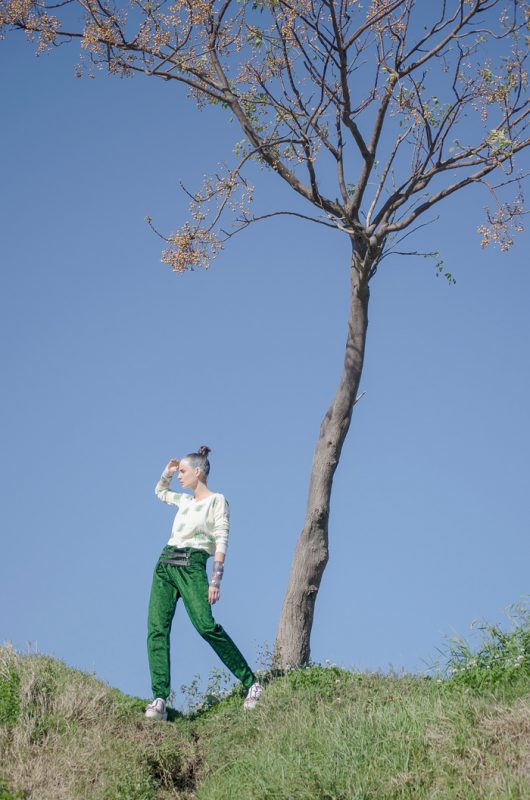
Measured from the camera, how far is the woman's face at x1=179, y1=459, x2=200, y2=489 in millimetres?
10837

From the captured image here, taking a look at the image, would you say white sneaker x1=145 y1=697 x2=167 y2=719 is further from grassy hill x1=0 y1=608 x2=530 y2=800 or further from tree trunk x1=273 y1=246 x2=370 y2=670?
tree trunk x1=273 y1=246 x2=370 y2=670

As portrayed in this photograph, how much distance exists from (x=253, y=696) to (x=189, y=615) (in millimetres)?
1125

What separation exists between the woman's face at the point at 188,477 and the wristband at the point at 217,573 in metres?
1.03

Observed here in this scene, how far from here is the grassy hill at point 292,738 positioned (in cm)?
750

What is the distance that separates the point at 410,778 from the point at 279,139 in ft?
27.6

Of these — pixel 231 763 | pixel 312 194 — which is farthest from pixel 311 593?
pixel 312 194

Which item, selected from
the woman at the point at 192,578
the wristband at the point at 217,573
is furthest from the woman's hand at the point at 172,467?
the wristband at the point at 217,573

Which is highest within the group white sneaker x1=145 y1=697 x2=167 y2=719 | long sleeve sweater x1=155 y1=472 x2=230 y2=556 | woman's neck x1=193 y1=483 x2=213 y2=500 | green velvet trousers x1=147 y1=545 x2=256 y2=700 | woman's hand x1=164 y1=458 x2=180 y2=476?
woman's hand x1=164 y1=458 x2=180 y2=476

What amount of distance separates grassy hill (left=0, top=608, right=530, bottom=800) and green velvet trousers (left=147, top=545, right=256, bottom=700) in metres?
0.39

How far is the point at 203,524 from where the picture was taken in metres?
10.6

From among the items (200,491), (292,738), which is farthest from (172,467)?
(292,738)

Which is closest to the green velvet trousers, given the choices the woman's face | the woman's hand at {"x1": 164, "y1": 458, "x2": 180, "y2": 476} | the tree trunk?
the woman's face

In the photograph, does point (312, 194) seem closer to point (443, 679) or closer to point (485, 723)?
point (443, 679)

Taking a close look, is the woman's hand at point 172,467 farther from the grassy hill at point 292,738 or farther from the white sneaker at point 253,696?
the white sneaker at point 253,696
